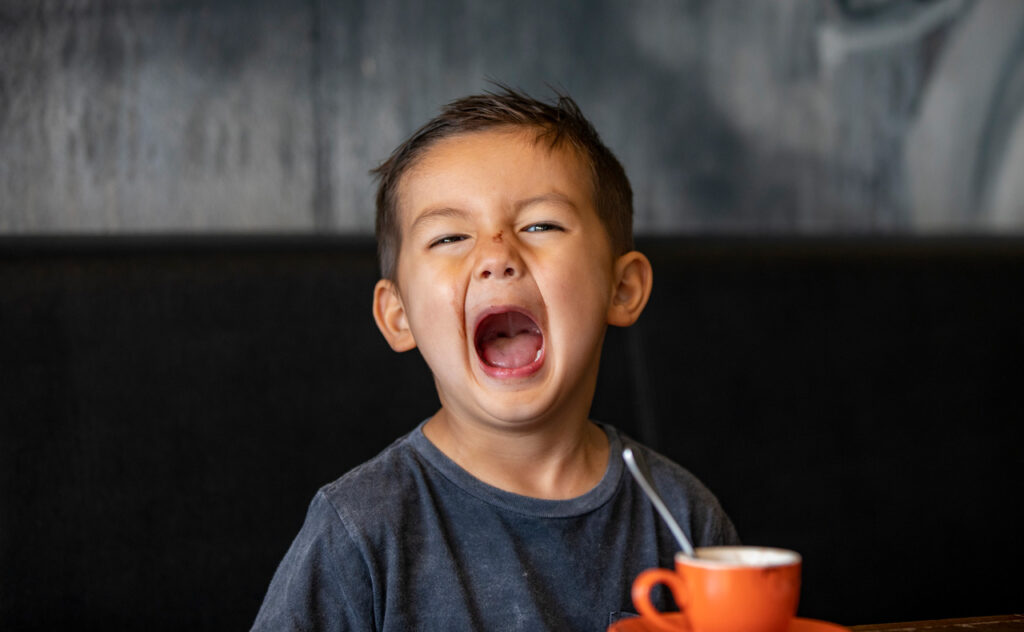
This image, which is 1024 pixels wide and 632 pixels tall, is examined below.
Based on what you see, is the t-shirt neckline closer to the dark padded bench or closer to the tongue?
the tongue

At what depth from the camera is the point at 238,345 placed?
4.10 feet

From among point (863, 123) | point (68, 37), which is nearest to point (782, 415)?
point (863, 123)

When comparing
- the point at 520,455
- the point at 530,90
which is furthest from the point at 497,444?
the point at 530,90

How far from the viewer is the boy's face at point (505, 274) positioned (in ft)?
2.68

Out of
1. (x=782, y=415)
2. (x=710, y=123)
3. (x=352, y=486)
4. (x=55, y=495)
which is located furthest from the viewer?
(x=710, y=123)

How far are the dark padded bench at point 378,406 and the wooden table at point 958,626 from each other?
0.64 meters

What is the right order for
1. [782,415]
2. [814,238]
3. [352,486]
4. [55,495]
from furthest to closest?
[814,238] < [782,415] < [55,495] < [352,486]

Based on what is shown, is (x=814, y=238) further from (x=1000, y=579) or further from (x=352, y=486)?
(x=352, y=486)

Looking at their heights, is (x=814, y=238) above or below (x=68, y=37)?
below

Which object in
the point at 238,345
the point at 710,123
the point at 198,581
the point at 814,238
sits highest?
the point at 710,123

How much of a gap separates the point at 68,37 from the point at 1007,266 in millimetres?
1469

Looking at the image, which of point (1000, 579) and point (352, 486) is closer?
point (352, 486)

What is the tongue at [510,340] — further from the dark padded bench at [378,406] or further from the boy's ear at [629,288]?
the dark padded bench at [378,406]

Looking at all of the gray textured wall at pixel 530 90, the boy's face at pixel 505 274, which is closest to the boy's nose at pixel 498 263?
the boy's face at pixel 505 274
